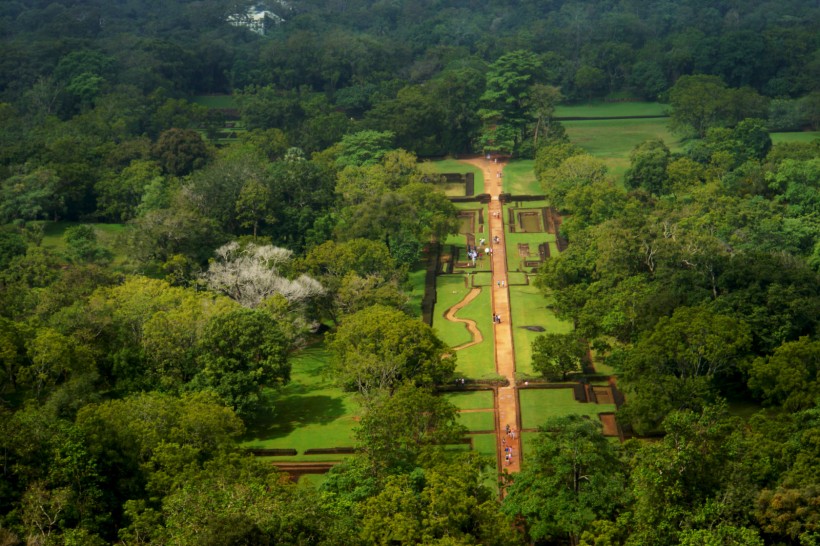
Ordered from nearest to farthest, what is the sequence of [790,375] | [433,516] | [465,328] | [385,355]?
[433,516]
[790,375]
[385,355]
[465,328]

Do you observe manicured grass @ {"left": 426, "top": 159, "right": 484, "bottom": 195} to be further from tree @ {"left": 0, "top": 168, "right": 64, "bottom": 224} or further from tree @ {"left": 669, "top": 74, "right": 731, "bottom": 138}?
tree @ {"left": 0, "top": 168, "right": 64, "bottom": 224}

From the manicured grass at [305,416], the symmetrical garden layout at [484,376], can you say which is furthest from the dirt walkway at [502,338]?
the manicured grass at [305,416]

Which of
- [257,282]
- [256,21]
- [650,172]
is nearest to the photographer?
[257,282]

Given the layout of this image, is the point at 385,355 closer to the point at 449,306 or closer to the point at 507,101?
the point at 449,306

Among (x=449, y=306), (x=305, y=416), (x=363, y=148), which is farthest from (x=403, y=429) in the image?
(x=363, y=148)

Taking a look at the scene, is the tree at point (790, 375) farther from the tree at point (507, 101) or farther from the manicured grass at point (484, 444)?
the tree at point (507, 101)

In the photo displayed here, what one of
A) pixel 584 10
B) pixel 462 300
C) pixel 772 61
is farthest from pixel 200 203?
pixel 584 10
